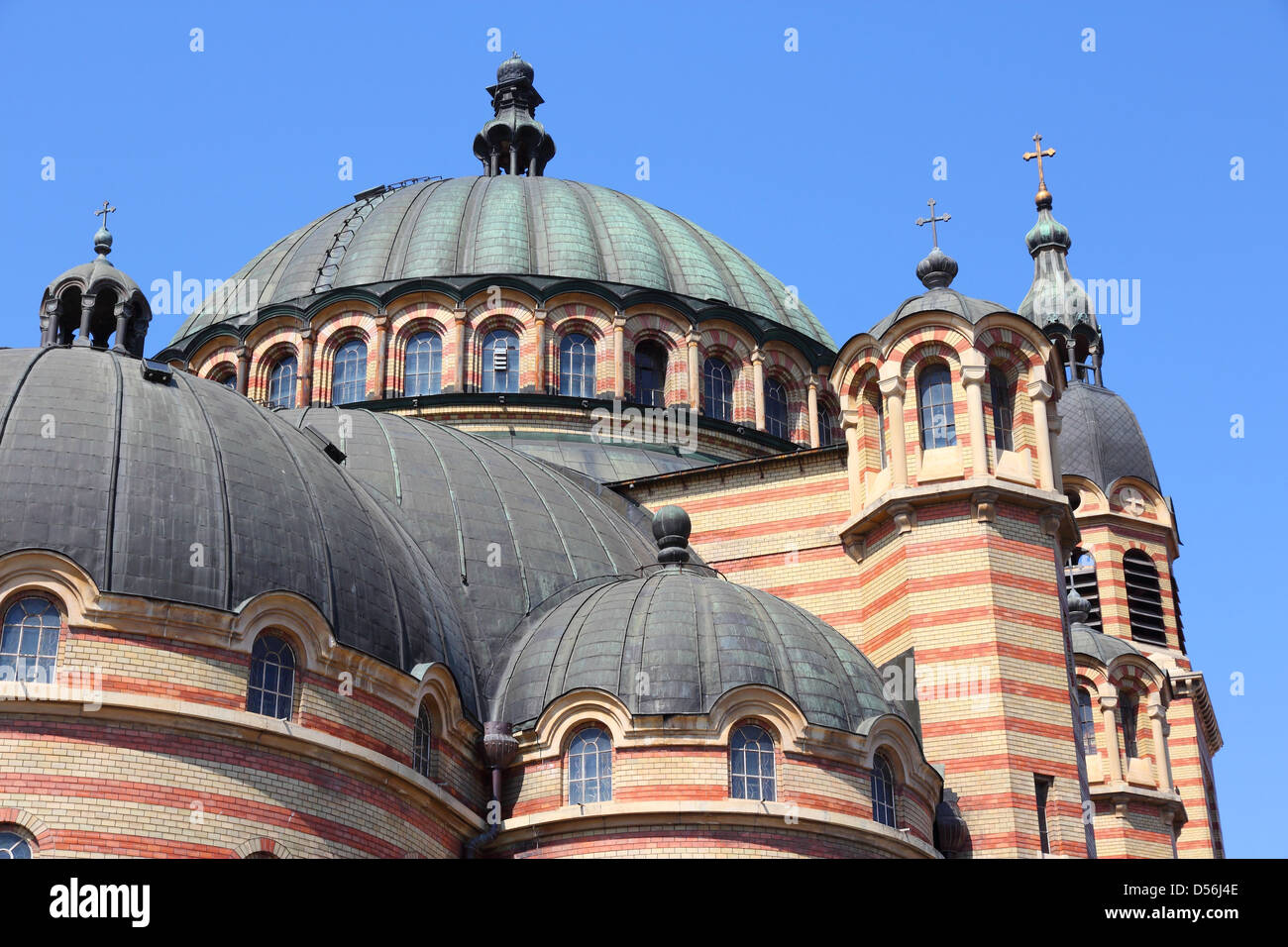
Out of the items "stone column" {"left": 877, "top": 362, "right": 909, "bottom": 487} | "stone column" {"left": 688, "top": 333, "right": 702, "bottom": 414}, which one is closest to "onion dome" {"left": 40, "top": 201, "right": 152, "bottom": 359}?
"stone column" {"left": 877, "top": 362, "right": 909, "bottom": 487}

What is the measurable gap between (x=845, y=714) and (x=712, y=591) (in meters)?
2.87

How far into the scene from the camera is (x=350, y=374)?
46281mm

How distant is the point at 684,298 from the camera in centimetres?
4750

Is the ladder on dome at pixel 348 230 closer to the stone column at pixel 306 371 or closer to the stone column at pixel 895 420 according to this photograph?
the stone column at pixel 306 371

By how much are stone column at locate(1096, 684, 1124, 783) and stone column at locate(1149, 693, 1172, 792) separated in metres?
1.28

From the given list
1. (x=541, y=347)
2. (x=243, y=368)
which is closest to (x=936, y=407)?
(x=541, y=347)

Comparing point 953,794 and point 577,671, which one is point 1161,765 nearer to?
point 953,794

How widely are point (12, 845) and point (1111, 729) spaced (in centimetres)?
3344

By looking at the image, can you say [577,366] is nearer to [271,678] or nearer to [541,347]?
[541,347]

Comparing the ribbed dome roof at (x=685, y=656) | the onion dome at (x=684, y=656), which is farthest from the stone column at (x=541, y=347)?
the ribbed dome roof at (x=685, y=656)

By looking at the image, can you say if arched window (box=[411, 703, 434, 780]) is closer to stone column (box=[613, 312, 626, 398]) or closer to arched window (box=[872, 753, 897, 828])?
arched window (box=[872, 753, 897, 828])
